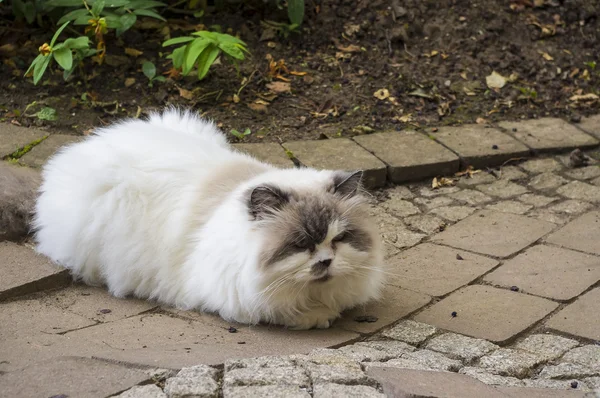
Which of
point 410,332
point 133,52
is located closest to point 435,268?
point 410,332

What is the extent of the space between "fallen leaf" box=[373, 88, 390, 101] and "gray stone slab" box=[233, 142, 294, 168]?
1215mm

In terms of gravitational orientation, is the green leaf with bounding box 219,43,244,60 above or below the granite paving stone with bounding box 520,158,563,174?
above

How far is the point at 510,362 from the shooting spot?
3500mm

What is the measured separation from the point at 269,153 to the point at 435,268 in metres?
1.54

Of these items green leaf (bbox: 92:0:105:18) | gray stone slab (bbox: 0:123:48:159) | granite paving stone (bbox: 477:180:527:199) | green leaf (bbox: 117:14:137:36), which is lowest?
granite paving stone (bbox: 477:180:527:199)

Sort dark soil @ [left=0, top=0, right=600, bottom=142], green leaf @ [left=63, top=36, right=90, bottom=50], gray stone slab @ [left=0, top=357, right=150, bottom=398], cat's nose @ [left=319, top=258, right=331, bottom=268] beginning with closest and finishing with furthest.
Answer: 1. gray stone slab @ [left=0, top=357, right=150, bottom=398]
2. cat's nose @ [left=319, top=258, right=331, bottom=268]
3. green leaf @ [left=63, top=36, right=90, bottom=50]
4. dark soil @ [left=0, top=0, right=600, bottom=142]

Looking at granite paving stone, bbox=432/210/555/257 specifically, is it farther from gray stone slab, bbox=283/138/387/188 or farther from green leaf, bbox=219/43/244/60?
green leaf, bbox=219/43/244/60

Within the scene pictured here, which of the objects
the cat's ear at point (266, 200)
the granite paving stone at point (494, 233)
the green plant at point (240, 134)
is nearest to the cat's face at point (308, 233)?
the cat's ear at point (266, 200)

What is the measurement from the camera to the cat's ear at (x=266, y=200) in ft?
11.8

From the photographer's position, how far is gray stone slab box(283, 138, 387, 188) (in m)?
5.48

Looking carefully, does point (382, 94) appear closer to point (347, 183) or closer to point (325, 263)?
point (347, 183)

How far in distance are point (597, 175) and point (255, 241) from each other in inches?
127

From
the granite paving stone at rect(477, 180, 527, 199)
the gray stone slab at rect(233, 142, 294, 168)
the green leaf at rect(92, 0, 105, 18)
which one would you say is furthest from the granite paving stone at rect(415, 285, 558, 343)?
the green leaf at rect(92, 0, 105, 18)

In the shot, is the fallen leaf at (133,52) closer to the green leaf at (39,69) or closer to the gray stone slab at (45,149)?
the green leaf at (39,69)
